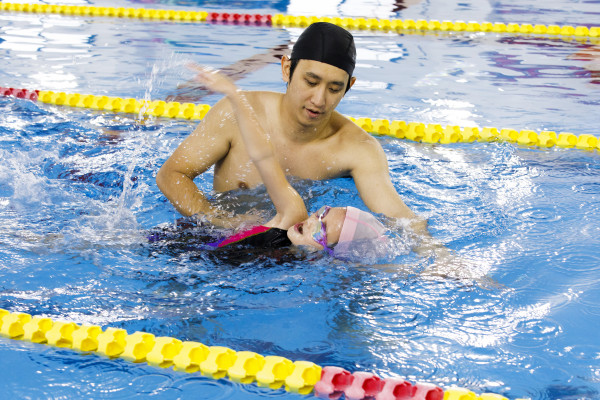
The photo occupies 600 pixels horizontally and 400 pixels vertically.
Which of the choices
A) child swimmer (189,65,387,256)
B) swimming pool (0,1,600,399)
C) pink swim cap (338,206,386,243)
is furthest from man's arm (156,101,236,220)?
pink swim cap (338,206,386,243)

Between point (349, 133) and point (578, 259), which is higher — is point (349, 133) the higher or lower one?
the higher one

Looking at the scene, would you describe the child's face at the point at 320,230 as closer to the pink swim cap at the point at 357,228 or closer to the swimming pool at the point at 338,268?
the pink swim cap at the point at 357,228

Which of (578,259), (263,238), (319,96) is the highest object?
(319,96)

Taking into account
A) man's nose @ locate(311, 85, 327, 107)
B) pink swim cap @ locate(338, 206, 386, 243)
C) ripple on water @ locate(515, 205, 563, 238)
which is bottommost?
ripple on water @ locate(515, 205, 563, 238)

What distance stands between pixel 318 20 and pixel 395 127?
3.93 meters

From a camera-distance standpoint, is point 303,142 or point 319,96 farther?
point 303,142

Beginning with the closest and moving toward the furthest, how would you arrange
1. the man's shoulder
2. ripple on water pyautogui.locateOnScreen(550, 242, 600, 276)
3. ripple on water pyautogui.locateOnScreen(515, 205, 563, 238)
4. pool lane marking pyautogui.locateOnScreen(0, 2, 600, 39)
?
ripple on water pyautogui.locateOnScreen(550, 242, 600, 276)
the man's shoulder
ripple on water pyautogui.locateOnScreen(515, 205, 563, 238)
pool lane marking pyautogui.locateOnScreen(0, 2, 600, 39)

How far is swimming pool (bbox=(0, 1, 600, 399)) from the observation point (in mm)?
2375

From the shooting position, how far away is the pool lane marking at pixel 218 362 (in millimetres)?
2170

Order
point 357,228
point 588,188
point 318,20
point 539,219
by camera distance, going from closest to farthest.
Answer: point 357,228 < point 539,219 < point 588,188 < point 318,20

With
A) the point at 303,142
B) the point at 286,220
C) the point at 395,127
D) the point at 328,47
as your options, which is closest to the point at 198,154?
the point at 303,142

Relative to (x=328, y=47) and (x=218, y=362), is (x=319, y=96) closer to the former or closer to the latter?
(x=328, y=47)

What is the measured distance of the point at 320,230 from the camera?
8.79 ft

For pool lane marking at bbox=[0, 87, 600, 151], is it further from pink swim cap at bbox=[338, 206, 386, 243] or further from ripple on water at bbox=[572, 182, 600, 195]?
pink swim cap at bbox=[338, 206, 386, 243]
